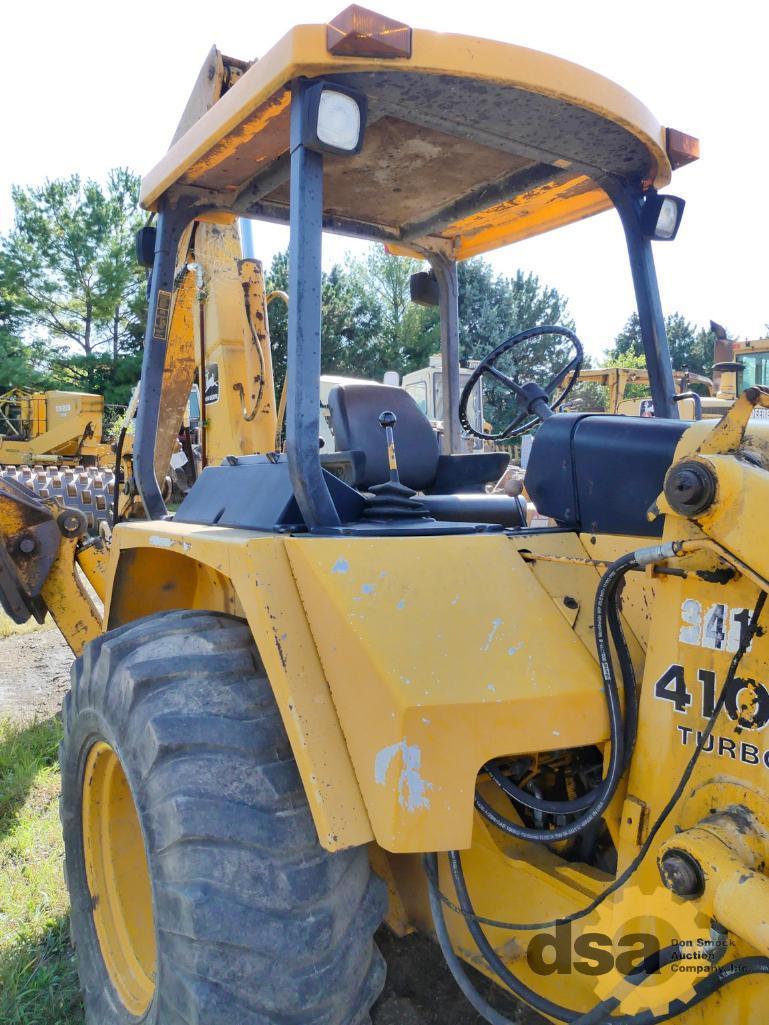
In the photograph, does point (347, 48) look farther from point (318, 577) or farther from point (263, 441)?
point (263, 441)

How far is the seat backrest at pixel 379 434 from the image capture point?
2.90 meters

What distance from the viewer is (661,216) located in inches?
92.9

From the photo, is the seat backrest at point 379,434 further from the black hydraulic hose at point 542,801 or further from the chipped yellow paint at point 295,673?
the black hydraulic hose at point 542,801

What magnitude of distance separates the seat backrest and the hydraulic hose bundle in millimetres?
1394

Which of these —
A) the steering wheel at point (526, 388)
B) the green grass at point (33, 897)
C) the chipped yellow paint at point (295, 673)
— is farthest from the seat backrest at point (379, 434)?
the green grass at point (33, 897)

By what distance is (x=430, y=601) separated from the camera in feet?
5.26

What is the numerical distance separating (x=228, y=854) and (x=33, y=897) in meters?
1.71

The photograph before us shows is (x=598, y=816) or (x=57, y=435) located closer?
(x=598, y=816)

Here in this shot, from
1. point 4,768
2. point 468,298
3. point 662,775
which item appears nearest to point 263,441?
point 4,768

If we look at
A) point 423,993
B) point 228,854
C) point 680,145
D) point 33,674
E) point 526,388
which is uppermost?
point 680,145

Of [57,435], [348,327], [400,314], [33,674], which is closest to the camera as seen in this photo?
→ [33,674]

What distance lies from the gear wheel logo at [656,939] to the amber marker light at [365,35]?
5.57 ft

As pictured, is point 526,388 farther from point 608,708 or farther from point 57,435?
point 57,435

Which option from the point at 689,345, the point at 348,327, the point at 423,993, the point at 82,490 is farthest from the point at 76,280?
the point at 423,993
